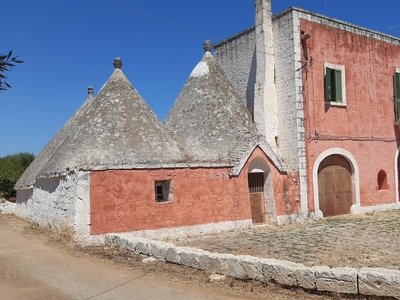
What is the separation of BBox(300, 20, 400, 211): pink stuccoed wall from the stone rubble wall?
811 centimetres

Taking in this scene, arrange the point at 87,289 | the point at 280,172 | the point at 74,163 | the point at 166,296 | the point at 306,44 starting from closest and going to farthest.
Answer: the point at 166,296, the point at 87,289, the point at 74,163, the point at 280,172, the point at 306,44

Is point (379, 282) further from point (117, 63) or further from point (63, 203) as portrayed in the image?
point (117, 63)

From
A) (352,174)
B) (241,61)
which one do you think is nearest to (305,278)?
(352,174)

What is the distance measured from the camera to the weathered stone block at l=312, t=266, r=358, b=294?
5543 millimetres

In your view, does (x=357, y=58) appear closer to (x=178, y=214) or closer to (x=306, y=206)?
(x=306, y=206)

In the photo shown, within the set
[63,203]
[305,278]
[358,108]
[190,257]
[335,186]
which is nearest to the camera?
[305,278]

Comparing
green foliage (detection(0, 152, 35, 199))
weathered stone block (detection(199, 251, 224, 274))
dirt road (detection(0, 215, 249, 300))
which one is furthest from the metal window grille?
green foliage (detection(0, 152, 35, 199))

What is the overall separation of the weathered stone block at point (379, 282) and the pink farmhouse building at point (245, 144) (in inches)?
252

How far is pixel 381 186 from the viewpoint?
17453mm

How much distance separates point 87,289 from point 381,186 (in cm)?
1462

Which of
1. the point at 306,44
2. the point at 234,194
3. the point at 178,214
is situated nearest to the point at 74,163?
the point at 178,214

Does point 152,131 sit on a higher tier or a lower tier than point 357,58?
lower

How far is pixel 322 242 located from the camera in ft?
32.2

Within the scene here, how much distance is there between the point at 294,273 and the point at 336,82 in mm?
11314
